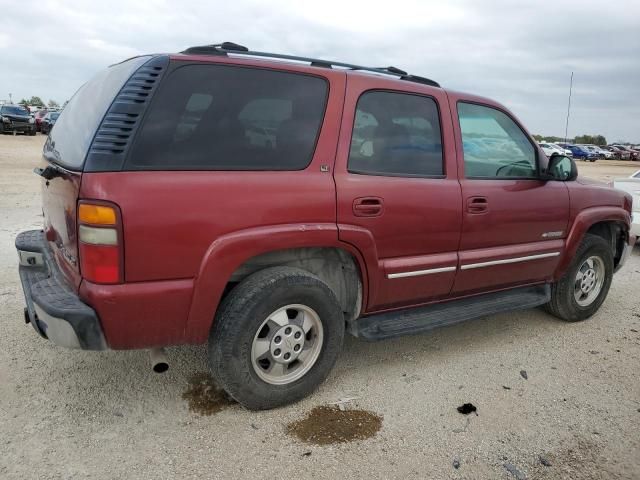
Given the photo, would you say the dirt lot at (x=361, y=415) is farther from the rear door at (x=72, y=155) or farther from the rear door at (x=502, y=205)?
the rear door at (x=72, y=155)

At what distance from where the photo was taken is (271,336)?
9.83 feet

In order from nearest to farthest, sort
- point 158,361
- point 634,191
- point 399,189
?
1. point 158,361
2. point 399,189
3. point 634,191

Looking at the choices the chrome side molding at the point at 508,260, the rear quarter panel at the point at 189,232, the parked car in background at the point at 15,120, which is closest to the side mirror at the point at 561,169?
the chrome side molding at the point at 508,260

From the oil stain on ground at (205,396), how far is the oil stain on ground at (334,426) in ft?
1.49

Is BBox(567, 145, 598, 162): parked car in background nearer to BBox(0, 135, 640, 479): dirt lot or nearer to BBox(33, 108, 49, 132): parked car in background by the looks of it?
BBox(33, 108, 49, 132): parked car in background

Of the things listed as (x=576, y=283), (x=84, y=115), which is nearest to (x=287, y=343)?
(x=84, y=115)

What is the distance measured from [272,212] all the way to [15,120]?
105 ft

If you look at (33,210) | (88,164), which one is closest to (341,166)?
(88,164)

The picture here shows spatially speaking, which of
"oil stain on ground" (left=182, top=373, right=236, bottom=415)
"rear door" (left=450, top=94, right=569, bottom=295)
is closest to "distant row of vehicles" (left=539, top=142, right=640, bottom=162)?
"rear door" (left=450, top=94, right=569, bottom=295)

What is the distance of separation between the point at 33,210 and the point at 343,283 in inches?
273

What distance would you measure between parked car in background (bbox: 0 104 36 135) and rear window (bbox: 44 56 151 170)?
30.3m

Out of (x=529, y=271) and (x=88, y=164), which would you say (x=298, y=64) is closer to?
(x=88, y=164)

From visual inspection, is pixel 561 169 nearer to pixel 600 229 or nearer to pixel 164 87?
pixel 600 229

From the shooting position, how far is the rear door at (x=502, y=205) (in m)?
3.71
